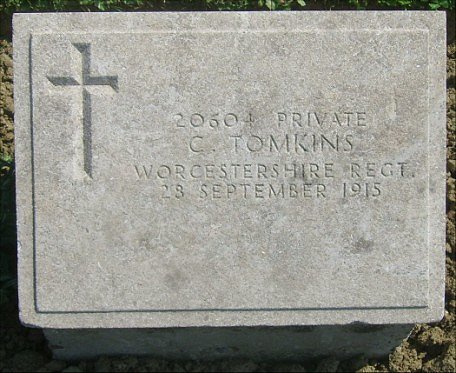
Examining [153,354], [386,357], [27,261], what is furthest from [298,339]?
[27,261]

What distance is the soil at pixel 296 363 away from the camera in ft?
10.9

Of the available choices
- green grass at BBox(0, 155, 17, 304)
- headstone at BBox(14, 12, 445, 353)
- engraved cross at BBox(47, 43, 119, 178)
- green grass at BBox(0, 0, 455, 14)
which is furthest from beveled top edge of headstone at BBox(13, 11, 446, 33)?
green grass at BBox(0, 155, 17, 304)

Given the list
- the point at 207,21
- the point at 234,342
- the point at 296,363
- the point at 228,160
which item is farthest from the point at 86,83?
the point at 296,363

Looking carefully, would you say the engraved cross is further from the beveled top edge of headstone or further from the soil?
the soil

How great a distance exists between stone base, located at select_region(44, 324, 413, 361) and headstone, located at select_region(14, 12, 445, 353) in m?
0.37

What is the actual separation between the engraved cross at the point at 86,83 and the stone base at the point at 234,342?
37.1 inches

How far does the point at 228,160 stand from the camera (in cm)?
271

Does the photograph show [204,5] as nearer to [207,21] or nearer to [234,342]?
[207,21]

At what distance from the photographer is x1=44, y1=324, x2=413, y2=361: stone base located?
3.11m

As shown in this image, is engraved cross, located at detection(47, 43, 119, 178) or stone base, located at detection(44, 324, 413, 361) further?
stone base, located at detection(44, 324, 413, 361)

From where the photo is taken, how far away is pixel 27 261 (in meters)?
2.76

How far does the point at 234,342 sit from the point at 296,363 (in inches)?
16.0

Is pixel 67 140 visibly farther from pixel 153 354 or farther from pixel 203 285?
pixel 153 354

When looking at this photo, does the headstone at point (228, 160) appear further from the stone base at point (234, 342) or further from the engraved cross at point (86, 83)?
the stone base at point (234, 342)
